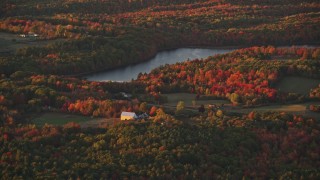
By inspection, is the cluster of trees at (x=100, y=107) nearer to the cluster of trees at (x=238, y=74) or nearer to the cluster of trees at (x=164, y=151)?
the cluster of trees at (x=164, y=151)

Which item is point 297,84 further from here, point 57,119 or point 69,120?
point 57,119

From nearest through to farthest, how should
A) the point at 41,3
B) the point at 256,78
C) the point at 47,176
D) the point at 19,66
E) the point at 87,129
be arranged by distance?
the point at 47,176
the point at 87,129
the point at 256,78
the point at 19,66
the point at 41,3

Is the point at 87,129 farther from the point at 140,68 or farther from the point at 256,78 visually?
the point at 140,68

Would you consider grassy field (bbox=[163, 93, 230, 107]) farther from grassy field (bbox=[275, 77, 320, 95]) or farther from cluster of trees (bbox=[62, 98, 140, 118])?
grassy field (bbox=[275, 77, 320, 95])

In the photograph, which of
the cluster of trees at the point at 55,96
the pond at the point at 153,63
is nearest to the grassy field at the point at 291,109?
the cluster of trees at the point at 55,96

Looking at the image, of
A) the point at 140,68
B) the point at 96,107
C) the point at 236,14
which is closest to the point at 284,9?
the point at 236,14

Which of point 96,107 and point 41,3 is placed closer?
point 96,107
